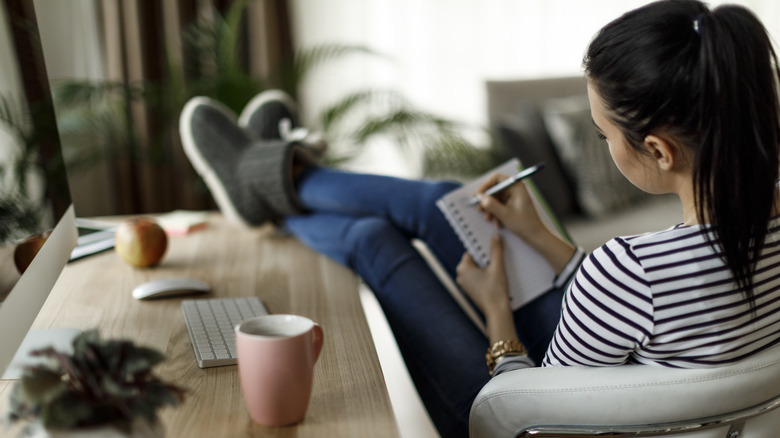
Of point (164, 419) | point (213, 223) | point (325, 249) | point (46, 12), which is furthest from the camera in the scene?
point (46, 12)

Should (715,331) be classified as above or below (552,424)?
above

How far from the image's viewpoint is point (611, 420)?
717 mm

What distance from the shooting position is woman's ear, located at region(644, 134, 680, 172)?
73cm

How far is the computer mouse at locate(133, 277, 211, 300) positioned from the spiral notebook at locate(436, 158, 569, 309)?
42 cm

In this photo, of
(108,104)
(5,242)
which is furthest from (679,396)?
(108,104)

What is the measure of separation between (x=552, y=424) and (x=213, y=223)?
3.48 ft

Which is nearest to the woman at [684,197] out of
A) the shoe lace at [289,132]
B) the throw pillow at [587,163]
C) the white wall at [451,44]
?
the shoe lace at [289,132]

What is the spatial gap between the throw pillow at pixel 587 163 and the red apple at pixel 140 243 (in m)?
1.65

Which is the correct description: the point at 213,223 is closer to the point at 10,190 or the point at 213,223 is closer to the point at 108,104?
the point at 10,190

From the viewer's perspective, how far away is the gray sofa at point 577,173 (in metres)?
2.40

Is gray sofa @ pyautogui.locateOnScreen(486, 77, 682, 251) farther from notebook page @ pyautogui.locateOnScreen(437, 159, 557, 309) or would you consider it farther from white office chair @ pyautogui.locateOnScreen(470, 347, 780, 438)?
white office chair @ pyautogui.locateOnScreen(470, 347, 780, 438)

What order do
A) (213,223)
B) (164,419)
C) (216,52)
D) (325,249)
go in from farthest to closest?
1. (216,52)
2. (213,223)
3. (325,249)
4. (164,419)

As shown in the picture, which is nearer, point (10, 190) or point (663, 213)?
point (10, 190)

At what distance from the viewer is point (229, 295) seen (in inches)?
42.9
